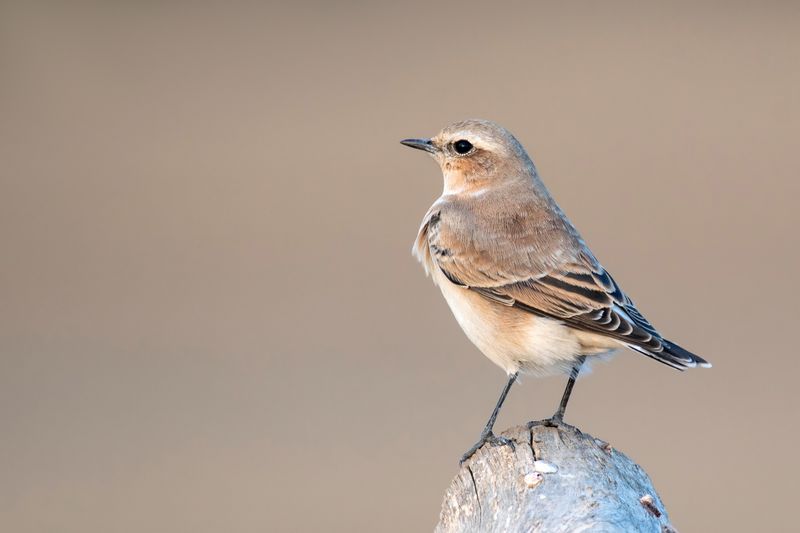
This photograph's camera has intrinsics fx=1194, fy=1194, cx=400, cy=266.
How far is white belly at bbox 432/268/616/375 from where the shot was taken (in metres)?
5.79

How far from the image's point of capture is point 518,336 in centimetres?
589

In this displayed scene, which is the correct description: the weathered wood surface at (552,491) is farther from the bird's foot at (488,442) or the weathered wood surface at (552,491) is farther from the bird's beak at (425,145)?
the bird's beak at (425,145)

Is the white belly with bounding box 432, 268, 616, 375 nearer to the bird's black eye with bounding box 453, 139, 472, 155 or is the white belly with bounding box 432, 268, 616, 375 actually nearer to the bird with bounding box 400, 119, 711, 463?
the bird with bounding box 400, 119, 711, 463

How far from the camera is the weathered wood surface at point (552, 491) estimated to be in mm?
4086

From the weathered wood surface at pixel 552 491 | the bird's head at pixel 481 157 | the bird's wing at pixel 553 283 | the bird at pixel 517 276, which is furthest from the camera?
the bird's head at pixel 481 157

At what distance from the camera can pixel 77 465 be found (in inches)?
455

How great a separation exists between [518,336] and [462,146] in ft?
4.86

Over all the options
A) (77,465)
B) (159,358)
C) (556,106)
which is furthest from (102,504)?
(556,106)

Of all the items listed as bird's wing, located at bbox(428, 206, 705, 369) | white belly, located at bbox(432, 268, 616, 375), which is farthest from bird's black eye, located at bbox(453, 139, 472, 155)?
white belly, located at bbox(432, 268, 616, 375)

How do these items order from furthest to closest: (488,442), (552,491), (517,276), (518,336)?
(517,276) → (518,336) → (488,442) → (552,491)

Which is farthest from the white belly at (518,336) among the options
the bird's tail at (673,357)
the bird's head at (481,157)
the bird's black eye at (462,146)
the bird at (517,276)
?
the bird's black eye at (462,146)

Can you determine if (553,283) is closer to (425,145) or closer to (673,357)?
(673,357)

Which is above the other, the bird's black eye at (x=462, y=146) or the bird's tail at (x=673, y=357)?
the bird's black eye at (x=462, y=146)

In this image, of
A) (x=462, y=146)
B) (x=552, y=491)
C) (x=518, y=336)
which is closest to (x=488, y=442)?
(x=518, y=336)
